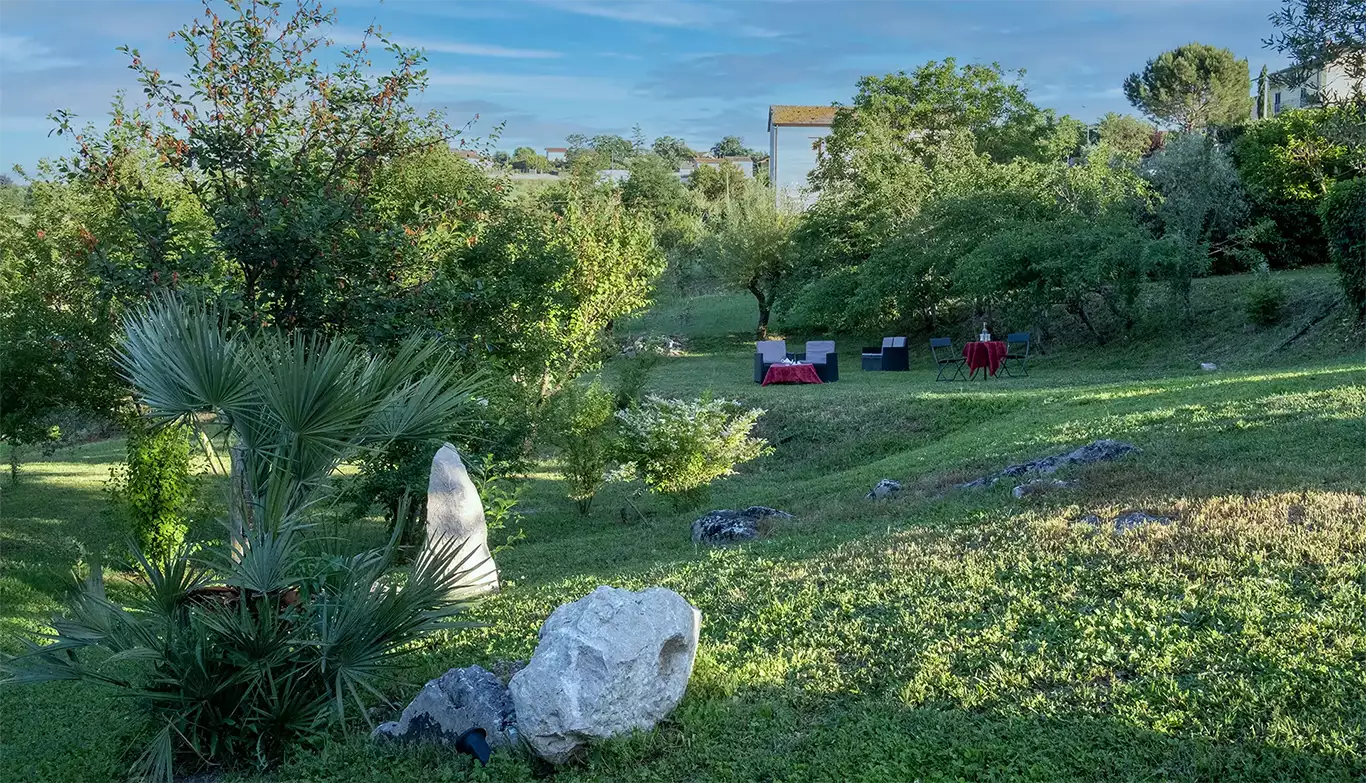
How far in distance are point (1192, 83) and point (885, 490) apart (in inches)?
2962

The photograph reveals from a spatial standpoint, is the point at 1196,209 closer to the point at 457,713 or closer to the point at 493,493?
the point at 493,493

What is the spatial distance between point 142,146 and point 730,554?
745 centimetres

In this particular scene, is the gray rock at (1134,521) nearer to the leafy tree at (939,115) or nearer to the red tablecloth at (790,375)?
the red tablecloth at (790,375)

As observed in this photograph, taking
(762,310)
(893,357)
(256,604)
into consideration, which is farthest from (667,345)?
(256,604)

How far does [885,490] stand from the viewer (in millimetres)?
11148

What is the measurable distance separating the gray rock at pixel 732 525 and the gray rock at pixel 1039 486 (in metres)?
2.39

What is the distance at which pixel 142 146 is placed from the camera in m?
11.0

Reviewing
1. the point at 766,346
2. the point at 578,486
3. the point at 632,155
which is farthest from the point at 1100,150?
the point at 632,155

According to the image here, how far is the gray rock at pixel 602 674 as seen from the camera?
5.05 metres

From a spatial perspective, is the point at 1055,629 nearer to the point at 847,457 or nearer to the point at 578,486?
the point at 578,486

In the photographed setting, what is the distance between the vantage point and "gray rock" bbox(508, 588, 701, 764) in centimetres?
505

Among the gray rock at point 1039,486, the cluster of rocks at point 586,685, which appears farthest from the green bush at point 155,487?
the gray rock at point 1039,486

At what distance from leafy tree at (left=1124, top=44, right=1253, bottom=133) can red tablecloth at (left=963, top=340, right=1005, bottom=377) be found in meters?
53.7

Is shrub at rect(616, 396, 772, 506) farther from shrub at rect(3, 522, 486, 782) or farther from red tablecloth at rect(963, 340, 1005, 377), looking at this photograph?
red tablecloth at rect(963, 340, 1005, 377)
